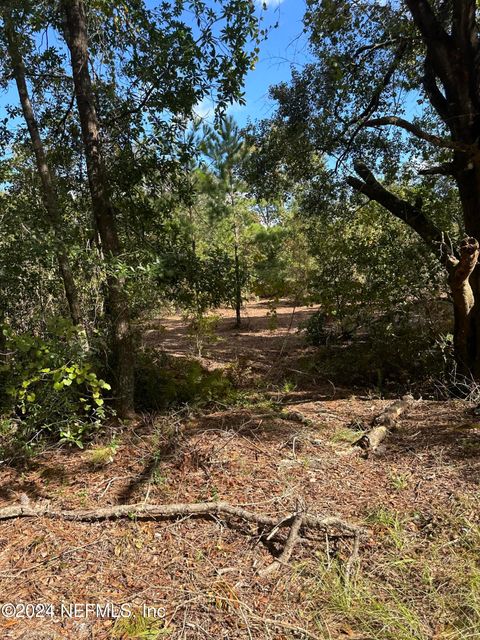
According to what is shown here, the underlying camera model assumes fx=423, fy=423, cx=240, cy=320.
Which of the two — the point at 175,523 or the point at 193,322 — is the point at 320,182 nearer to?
the point at 193,322

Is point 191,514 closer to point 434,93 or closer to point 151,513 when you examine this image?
point 151,513

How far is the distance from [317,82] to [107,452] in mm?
6096

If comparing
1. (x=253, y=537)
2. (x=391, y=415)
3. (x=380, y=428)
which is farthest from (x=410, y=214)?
(x=253, y=537)

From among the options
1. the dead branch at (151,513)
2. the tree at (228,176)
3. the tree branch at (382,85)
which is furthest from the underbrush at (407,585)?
the tree at (228,176)

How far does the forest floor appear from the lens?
2.15 m

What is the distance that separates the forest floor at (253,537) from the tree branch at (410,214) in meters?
2.46

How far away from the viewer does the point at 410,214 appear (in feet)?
20.9

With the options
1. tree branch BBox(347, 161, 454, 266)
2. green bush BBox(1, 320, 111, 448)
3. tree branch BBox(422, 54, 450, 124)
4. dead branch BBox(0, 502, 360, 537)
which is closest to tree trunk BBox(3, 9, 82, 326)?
green bush BBox(1, 320, 111, 448)

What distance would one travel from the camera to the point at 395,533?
2.68 m

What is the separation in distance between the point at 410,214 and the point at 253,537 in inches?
209

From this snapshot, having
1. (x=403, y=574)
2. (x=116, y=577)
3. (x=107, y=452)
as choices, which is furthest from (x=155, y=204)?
(x=403, y=574)

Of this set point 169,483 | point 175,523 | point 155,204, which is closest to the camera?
point 175,523

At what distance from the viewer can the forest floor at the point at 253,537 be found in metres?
2.15

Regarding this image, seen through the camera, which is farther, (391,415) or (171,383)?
(171,383)
